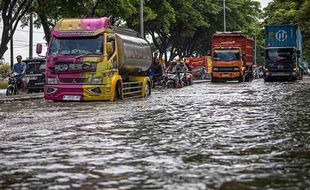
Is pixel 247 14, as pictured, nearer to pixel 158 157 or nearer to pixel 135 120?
pixel 135 120

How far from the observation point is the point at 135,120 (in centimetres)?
1355

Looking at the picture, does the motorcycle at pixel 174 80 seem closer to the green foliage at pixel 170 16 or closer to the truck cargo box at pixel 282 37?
the green foliage at pixel 170 16

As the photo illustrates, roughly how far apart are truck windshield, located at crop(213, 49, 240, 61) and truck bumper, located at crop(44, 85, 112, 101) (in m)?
24.1

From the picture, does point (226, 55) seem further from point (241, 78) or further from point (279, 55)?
point (279, 55)

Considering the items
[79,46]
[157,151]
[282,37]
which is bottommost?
[157,151]

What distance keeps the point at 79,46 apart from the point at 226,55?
80.4 feet

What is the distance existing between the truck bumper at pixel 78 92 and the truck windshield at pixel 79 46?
1175mm

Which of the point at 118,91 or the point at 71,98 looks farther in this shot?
the point at 118,91

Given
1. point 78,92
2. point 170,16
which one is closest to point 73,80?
point 78,92

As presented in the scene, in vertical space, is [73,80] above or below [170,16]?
below

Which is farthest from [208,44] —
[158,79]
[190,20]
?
[158,79]

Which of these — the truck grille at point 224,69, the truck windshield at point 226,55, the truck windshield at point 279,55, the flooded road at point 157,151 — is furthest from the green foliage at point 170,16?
the flooded road at point 157,151

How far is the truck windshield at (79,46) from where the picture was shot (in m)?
20.8

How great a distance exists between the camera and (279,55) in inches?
1703
